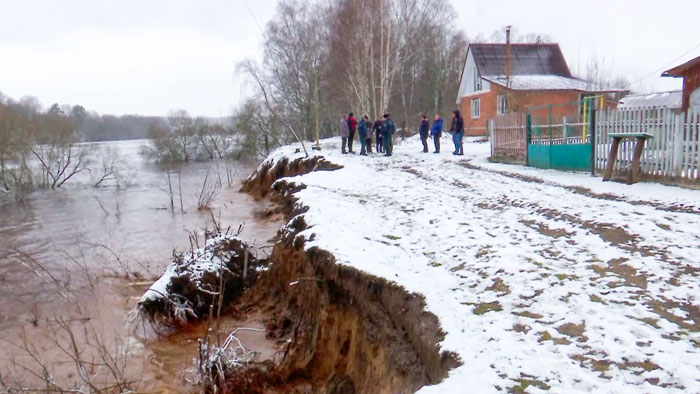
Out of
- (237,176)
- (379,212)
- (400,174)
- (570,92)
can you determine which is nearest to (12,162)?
(237,176)

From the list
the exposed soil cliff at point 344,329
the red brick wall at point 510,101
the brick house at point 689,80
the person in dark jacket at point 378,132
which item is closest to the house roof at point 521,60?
the red brick wall at point 510,101

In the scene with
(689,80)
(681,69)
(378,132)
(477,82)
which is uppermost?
(477,82)

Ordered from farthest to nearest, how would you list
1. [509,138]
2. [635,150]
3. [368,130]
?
[368,130], [509,138], [635,150]

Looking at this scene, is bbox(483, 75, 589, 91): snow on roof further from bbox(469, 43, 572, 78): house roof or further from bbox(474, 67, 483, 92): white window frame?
bbox(474, 67, 483, 92): white window frame

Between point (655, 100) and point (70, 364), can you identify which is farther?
point (655, 100)

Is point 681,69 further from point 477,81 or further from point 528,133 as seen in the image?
point 477,81

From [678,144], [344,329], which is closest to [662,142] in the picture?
[678,144]

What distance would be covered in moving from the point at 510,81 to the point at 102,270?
27766 mm

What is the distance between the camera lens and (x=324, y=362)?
20.0 ft

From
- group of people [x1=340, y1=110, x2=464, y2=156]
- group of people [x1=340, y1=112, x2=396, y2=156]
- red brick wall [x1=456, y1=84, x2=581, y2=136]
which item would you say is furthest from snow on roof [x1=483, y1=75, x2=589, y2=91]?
group of people [x1=340, y1=112, x2=396, y2=156]

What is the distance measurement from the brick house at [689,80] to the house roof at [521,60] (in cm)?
1970

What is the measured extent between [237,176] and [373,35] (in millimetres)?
13758

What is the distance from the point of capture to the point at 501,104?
32500 millimetres

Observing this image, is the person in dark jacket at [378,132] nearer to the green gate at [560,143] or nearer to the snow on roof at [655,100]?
the green gate at [560,143]
